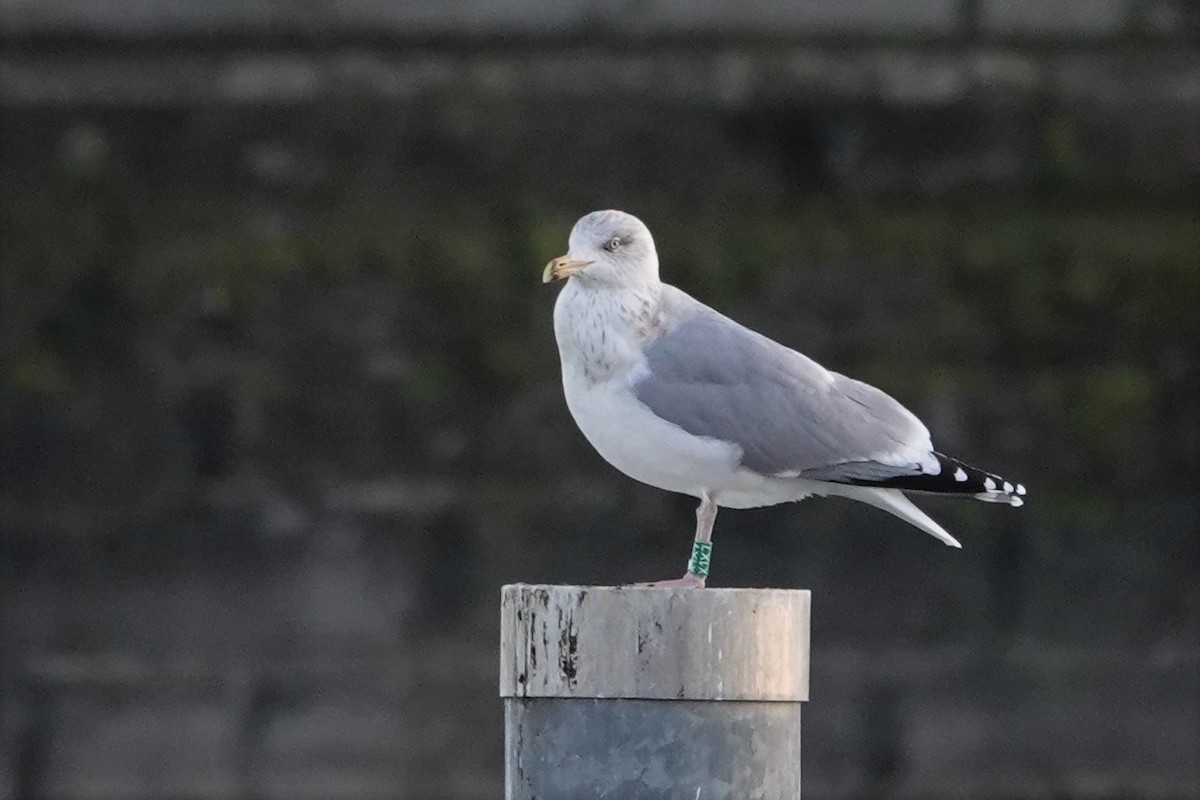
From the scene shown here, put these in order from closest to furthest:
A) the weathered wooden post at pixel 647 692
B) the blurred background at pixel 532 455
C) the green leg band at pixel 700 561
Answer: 1. the weathered wooden post at pixel 647 692
2. the green leg band at pixel 700 561
3. the blurred background at pixel 532 455

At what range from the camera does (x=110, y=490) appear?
5145 millimetres

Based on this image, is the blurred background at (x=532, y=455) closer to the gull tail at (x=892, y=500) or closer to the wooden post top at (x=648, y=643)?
the gull tail at (x=892, y=500)

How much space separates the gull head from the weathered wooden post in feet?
2.66

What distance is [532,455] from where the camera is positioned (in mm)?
5164

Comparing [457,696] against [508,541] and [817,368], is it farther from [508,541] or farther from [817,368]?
[817,368]

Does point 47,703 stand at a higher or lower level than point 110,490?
lower

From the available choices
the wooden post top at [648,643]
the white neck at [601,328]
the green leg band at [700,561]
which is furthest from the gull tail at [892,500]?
the wooden post top at [648,643]

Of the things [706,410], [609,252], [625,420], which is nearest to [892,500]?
[706,410]

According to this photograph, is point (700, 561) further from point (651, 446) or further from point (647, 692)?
point (647, 692)

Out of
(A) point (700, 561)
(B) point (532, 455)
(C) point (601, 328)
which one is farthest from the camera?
(B) point (532, 455)

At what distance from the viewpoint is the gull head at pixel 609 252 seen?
395cm

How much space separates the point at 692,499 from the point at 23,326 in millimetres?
1462

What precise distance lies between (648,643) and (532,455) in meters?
1.98

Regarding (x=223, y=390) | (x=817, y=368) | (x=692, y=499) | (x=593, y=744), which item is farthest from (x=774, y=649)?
(x=223, y=390)
